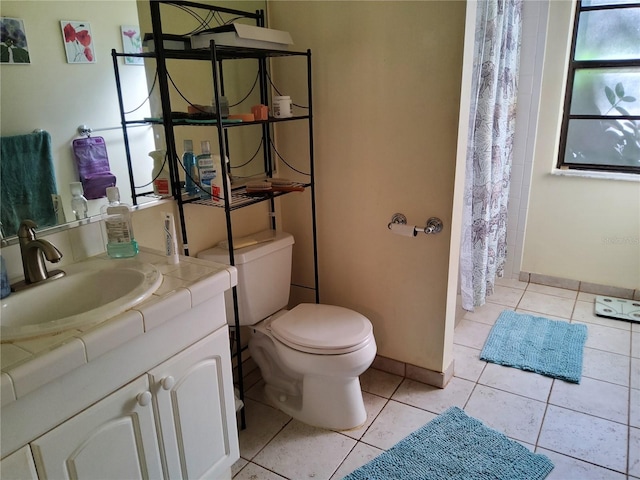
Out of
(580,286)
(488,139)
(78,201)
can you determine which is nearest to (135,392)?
(78,201)

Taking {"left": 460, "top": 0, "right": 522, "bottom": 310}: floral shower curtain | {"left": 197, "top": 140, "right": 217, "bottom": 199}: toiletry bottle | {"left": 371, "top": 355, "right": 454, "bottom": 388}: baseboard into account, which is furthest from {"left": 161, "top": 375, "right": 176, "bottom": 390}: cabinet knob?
{"left": 460, "top": 0, "right": 522, "bottom": 310}: floral shower curtain

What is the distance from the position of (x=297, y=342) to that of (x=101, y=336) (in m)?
0.93

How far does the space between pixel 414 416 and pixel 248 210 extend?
1.21 metres

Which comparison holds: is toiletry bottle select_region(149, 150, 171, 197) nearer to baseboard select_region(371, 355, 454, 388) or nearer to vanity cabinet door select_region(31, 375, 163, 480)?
vanity cabinet door select_region(31, 375, 163, 480)

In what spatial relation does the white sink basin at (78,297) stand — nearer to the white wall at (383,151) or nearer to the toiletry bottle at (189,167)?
the toiletry bottle at (189,167)

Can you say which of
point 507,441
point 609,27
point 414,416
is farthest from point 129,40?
point 609,27

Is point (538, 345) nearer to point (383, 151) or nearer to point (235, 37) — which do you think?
point (383, 151)

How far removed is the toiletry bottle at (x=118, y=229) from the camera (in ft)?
5.05

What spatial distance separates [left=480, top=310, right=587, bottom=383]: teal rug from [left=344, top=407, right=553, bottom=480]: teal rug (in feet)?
1.94

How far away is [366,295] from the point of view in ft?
7.72

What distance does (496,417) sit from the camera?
81.6 inches

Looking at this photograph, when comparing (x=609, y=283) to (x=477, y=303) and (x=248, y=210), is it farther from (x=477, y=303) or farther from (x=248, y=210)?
(x=248, y=210)

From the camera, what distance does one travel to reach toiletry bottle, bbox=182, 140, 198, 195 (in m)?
1.87

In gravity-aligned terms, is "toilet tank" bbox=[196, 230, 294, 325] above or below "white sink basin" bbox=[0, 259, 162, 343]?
below
